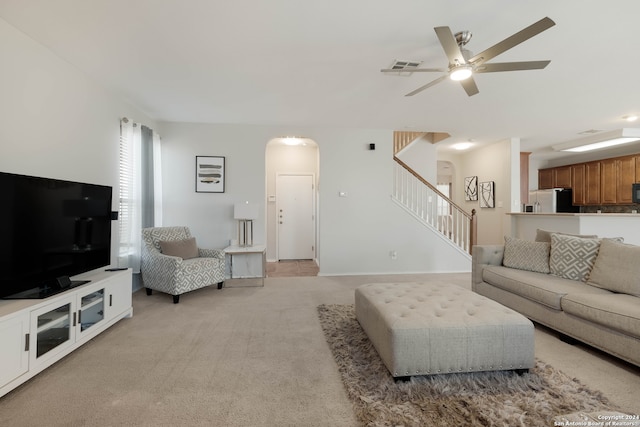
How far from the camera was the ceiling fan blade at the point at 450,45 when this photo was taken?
189 cm

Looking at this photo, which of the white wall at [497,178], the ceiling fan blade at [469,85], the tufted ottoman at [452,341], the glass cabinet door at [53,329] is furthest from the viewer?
the white wall at [497,178]

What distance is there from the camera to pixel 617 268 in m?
2.48

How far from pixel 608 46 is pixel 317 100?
2805 millimetres

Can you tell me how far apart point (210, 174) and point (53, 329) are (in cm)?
308

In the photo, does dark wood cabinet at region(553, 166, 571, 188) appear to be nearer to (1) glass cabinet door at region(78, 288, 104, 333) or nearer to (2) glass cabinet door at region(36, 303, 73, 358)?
(1) glass cabinet door at region(78, 288, 104, 333)

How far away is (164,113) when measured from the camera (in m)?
4.31

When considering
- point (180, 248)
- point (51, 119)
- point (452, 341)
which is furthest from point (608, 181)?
point (51, 119)

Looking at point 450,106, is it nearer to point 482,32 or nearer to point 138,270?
point 482,32

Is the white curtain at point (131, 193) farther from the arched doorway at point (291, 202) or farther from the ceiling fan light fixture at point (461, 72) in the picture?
the ceiling fan light fixture at point (461, 72)

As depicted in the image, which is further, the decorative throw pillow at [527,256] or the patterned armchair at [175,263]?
→ the patterned armchair at [175,263]

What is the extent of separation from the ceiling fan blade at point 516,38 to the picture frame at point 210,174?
386cm

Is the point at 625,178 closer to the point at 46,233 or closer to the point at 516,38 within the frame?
the point at 516,38

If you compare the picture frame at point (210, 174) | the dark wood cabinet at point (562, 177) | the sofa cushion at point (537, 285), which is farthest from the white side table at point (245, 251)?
the dark wood cabinet at point (562, 177)

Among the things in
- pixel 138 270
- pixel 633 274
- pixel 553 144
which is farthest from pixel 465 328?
pixel 553 144
